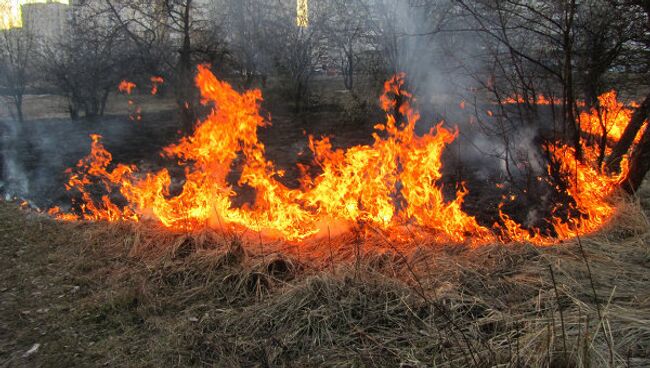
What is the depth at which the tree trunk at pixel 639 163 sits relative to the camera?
16.2ft

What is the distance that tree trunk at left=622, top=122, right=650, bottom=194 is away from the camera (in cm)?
493

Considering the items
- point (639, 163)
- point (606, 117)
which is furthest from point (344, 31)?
point (639, 163)

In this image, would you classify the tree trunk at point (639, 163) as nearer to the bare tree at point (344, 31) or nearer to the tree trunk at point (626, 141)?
the tree trunk at point (626, 141)

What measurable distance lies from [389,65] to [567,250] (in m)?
9.10

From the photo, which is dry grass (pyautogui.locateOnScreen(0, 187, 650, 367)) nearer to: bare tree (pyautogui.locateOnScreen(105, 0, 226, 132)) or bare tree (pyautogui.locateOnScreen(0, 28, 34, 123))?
bare tree (pyautogui.locateOnScreen(105, 0, 226, 132))

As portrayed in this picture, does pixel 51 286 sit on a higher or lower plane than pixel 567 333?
lower

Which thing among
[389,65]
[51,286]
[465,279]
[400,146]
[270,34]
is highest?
[270,34]

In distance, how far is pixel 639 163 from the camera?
16.3ft

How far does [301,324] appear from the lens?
3.08m

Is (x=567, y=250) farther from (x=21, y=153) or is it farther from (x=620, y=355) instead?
(x=21, y=153)

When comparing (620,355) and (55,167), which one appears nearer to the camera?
(620,355)

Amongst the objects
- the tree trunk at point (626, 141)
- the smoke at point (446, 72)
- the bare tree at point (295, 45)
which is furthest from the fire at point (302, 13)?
the tree trunk at point (626, 141)

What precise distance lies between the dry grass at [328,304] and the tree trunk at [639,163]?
0.59 meters

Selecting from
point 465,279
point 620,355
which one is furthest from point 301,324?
point 620,355
